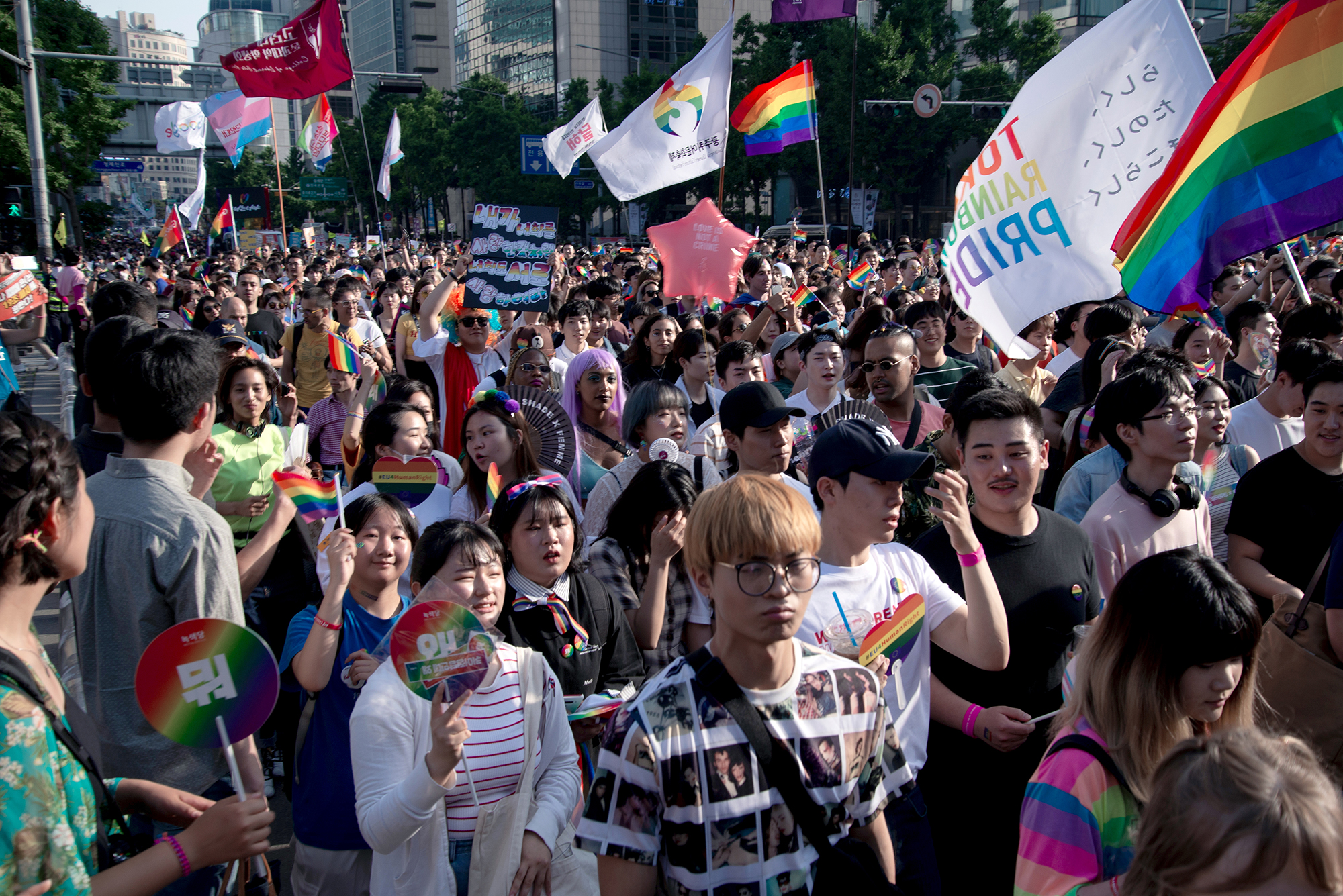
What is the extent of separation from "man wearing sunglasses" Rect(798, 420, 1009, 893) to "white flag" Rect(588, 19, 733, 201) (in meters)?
7.82

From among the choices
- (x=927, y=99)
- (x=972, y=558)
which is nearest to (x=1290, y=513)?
(x=972, y=558)

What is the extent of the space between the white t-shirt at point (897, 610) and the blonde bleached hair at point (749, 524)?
0.70 m

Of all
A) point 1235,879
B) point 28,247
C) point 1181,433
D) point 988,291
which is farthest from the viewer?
point 28,247

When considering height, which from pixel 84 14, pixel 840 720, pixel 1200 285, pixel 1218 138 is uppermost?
pixel 84 14

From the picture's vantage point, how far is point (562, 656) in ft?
10.4

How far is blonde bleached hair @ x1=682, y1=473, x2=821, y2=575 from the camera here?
1.99 m

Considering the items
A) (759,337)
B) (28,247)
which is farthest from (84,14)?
(759,337)

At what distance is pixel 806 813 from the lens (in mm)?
1918

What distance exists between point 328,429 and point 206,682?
4.28 meters

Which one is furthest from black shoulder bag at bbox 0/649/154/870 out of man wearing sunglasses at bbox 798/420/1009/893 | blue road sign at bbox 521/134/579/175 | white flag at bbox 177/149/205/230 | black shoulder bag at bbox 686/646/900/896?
blue road sign at bbox 521/134/579/175

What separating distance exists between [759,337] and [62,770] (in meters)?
7.47

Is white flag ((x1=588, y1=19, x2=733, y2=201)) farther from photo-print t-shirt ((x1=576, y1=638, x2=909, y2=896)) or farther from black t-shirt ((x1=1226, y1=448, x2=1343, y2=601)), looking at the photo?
photo-print t-shirt ((x1=576, y1=638, x2=909, y2=896))

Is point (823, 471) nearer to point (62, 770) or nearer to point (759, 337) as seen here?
point (62, 770)

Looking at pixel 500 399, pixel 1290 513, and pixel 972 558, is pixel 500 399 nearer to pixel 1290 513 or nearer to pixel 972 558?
pixel 972 558
